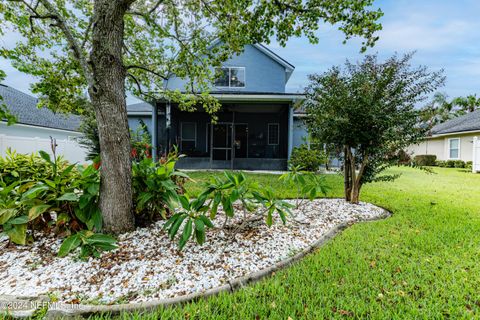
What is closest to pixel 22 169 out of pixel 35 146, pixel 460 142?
pixel 35 146

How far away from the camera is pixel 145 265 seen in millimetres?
2275

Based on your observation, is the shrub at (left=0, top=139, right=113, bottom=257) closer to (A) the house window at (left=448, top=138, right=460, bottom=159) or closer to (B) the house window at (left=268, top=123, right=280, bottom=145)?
(B) the house window at (left=268, top=123, right=280, bottom=145)

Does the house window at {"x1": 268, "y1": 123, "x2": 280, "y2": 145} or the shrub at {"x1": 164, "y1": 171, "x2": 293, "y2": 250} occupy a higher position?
the house window at {"x1": 268, "y1": 123, "x2": 280, "y2": 145}

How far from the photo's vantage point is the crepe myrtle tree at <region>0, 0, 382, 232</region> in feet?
8.60

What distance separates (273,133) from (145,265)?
1264 centimetres

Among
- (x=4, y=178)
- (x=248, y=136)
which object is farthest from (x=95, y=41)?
(x=248, y=136)

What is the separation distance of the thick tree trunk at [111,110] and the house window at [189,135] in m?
11.1

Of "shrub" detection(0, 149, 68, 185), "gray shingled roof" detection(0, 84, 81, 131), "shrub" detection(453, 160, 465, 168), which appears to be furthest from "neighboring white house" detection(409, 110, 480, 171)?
"gray shingled roof" detection(0, 84, 81, 131)

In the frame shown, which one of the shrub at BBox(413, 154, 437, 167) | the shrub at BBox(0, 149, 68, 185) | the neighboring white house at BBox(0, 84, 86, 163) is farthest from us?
the shrub at BBox(413, 154, 437, 167)

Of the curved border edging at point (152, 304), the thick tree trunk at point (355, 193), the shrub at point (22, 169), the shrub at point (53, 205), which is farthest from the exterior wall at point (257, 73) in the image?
the curved border edging at point (152, 304)

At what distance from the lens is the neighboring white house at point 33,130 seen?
9.44 metres

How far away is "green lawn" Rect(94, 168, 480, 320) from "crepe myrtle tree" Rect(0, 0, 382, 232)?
71.5 inches

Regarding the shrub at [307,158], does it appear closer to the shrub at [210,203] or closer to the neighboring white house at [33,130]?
the shrub at [210,203]

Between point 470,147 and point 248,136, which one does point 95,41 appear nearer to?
point 248,136
